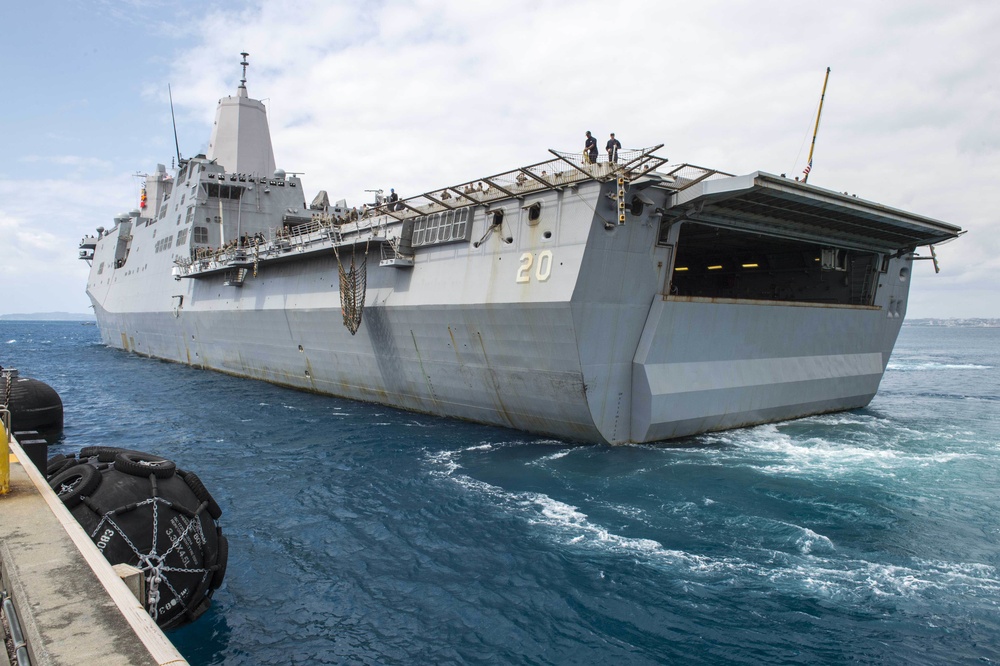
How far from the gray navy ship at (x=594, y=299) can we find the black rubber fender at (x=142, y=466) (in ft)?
24.9

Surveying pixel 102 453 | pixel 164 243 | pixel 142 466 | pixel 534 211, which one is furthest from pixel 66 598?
pixel 164 243

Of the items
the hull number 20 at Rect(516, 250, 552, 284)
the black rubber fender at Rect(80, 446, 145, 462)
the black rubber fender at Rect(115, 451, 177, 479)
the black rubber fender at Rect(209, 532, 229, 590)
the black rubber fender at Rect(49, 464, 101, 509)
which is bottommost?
the black rubber fender at Rect(209, 532, 229, 590)

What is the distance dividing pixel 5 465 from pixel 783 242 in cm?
1702

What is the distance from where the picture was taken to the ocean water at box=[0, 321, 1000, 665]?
593 centimetres

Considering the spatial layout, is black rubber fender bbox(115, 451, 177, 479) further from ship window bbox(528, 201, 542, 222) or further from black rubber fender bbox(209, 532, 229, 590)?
ship window bbox(528, 201, 542, 222)

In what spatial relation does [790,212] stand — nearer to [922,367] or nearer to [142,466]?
[142,466]

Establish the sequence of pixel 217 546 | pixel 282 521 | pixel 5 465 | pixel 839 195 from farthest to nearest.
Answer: pixel 839 195 < pixel 282 521 < pixel 217 546 < pixel 5 465

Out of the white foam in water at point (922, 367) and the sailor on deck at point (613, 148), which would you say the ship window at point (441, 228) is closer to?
the sailor on deck at point (613, 148)

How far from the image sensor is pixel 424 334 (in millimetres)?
15188

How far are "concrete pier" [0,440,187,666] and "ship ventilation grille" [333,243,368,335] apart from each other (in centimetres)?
→ 1183

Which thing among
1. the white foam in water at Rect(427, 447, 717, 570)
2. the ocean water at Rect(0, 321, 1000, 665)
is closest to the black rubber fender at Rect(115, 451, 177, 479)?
the ocean water at Rect(0, 321, 1000, 665)

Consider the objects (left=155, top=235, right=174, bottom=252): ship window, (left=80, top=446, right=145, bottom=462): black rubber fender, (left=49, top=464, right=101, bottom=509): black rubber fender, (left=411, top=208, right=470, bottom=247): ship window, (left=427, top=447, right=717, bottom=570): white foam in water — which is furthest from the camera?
(left=155, top=235, right=174, bottom=252): ship window

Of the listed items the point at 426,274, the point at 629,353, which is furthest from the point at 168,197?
the point at 629,353

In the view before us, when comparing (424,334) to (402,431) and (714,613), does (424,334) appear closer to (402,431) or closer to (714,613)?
(402,431)
